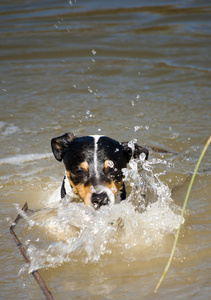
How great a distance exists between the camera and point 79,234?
440 centimetres

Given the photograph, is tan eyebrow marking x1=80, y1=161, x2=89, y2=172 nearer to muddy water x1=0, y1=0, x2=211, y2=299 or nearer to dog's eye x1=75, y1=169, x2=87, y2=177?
dog's eye x1=75, y1=169, x2=87, y2=177

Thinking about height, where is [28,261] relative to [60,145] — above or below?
below

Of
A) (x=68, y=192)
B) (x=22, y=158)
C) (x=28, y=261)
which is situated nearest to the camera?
(x=28, y=261)

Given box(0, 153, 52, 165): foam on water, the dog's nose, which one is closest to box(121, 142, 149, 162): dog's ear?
the dog's nose

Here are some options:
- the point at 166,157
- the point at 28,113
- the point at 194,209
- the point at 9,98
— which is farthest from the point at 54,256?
the point at 9,98

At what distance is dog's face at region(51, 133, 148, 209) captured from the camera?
14.5 ft

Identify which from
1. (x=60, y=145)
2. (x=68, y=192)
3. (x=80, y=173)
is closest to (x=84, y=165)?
(x=80, y=173)

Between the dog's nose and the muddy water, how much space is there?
0.31 feet

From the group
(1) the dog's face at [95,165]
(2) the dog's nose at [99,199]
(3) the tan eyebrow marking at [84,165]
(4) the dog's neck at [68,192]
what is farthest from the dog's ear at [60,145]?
(2) the dog's nose at [99,199]

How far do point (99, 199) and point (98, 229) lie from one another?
0.94 ft

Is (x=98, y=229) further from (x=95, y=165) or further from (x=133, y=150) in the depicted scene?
(x=133, y=150)

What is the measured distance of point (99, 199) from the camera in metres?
4.30

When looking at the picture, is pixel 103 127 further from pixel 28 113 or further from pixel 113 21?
pixel 113 21

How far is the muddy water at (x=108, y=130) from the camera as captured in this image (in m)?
3.78
